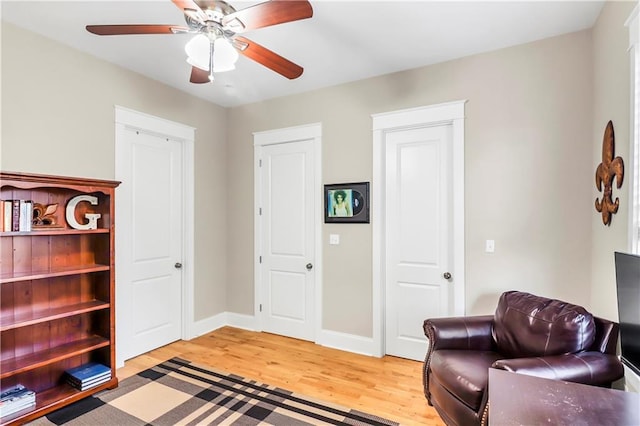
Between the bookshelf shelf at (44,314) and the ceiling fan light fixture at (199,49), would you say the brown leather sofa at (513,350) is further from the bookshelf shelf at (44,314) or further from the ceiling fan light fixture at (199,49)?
the bookshelf shelf at (44,314)

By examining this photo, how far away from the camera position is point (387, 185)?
130 inches

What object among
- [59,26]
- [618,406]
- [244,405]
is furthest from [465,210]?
[59,26]

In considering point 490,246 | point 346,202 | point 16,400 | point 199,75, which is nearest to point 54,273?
point 16,400

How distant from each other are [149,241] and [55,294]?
963mm

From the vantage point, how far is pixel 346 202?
3.45 metres

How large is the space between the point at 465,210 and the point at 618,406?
1.98 m

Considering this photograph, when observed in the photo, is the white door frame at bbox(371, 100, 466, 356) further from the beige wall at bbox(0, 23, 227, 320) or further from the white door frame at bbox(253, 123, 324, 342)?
the beige wall at bbox(0, 23, 227, 320)

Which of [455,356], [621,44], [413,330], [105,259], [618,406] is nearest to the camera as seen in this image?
[618,406]

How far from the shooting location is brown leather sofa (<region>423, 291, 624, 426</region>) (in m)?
1.73

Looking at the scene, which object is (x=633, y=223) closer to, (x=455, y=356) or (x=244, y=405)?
(x=455, y=356)

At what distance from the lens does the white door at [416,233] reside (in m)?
3.07

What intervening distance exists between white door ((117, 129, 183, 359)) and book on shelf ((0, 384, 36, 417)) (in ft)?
2.78

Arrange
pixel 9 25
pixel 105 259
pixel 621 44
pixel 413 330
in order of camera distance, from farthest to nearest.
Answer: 1. pixel 413 330
2. pixel 105 259
3. pixel 9 25
4. pixel 621 44

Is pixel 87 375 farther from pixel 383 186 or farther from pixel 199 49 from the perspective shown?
pixel 383 186
